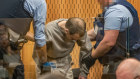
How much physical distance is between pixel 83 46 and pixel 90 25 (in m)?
0.16

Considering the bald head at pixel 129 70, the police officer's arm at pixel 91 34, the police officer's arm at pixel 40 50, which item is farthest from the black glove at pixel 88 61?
the bald head at pixel 129 70

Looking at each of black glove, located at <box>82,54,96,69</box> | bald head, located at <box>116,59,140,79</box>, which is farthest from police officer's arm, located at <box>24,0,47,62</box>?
bald head, located at <box>116,59,140,79</box>

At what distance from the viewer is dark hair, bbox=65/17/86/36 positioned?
9.75 feet

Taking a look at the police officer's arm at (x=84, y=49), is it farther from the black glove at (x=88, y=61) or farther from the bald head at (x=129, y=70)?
the bald head at (x=129, y=70)

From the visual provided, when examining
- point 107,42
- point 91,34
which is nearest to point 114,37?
point 107,42

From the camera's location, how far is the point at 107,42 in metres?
3.00

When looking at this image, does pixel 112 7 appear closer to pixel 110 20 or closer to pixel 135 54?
pixel 110 20

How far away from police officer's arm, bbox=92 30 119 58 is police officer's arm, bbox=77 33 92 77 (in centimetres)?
7

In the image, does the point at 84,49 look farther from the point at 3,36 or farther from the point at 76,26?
the point at 3,36

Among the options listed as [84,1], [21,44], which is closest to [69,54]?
[21,44]

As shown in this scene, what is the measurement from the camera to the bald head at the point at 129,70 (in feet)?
8.16

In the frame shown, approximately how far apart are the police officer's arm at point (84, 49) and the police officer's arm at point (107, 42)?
70mm

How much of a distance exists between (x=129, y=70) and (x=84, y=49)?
2.01ft

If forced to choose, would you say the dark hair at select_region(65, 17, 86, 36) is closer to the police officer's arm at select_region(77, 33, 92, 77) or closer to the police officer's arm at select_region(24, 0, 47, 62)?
the police officer's arm at select_region(77, 33, 92, 77)
